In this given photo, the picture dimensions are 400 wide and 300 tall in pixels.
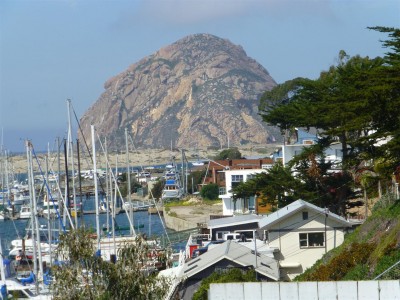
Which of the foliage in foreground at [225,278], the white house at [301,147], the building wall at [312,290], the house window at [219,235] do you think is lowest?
the house window at [219,235]

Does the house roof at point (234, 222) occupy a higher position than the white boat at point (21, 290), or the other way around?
the house roof at point (234, 222)

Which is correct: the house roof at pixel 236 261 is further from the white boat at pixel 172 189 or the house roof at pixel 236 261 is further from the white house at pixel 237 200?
the white boat at pixel 172 189

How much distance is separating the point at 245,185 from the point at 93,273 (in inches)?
1333

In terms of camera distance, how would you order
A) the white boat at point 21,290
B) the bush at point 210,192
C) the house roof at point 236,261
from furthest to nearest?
1. the bush at point 210,192
2. the white boat at point 21,290
3. the house roof at point 236,261

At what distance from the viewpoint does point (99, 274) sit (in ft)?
51.7

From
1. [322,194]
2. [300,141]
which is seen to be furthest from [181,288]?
[300,141]

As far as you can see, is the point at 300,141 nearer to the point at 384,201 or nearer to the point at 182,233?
the point at 182,233

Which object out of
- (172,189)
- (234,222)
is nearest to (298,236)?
(234,222)

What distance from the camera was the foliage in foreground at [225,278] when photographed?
23.0 metres

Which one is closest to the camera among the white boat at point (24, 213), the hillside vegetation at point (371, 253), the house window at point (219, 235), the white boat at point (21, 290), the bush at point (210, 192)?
the hillside vegetation at point (371, 253)

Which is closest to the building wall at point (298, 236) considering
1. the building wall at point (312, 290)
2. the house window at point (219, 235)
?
the house window at point (219, 235)

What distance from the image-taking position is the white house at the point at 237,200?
211 ft

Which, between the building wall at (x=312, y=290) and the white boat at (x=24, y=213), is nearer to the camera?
the building wall at (x=312, y=290)

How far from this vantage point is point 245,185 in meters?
49.4
